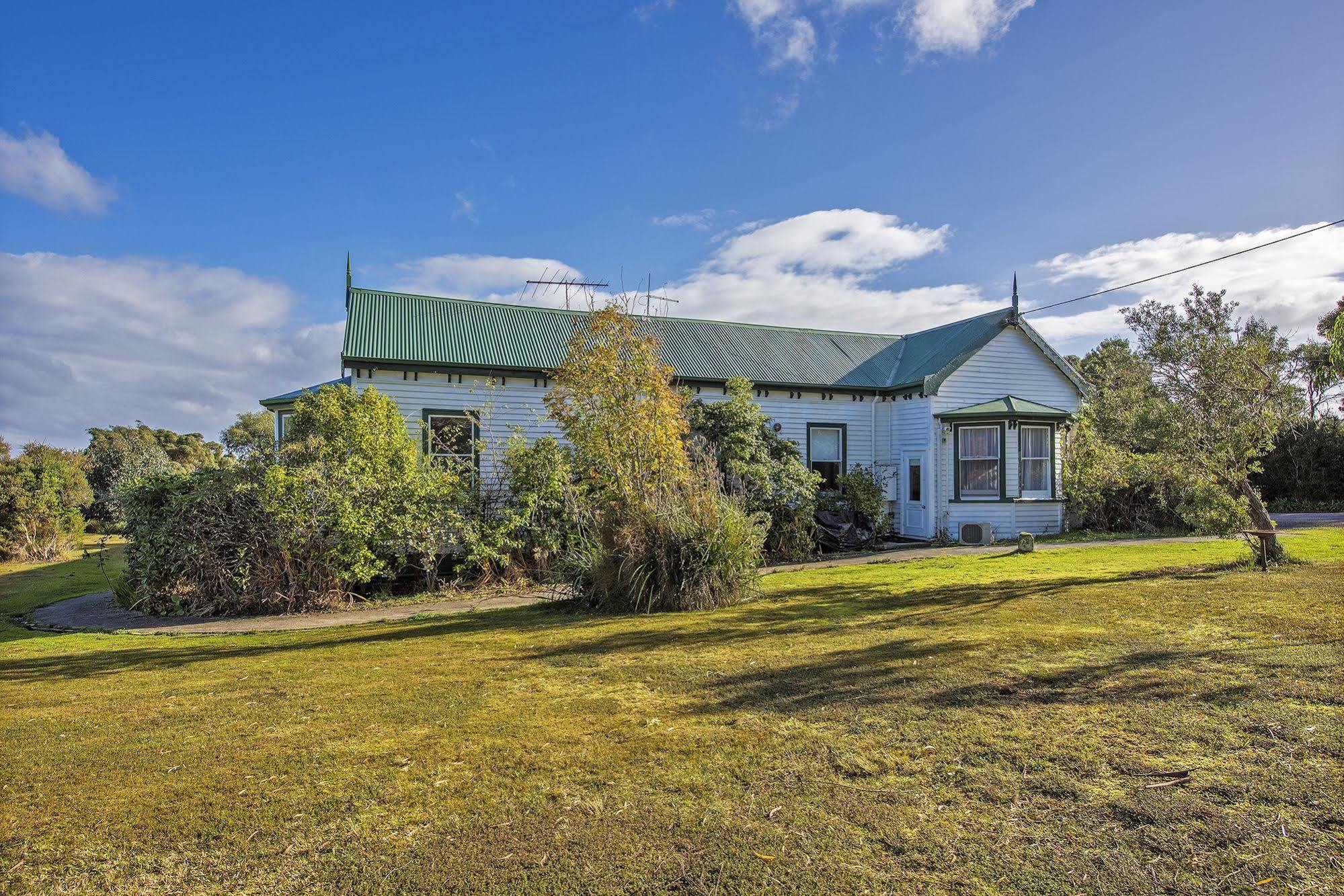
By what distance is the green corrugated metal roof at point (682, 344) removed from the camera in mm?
17062

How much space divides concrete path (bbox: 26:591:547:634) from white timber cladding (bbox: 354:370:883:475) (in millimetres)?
4034

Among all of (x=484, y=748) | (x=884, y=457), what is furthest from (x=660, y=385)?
(x=884, y=457)

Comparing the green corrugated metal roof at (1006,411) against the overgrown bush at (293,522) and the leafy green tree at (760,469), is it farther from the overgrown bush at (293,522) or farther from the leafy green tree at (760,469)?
the overgrown bush at (293,522)

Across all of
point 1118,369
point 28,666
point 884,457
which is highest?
point 1118,369

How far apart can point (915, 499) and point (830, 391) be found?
3.64m

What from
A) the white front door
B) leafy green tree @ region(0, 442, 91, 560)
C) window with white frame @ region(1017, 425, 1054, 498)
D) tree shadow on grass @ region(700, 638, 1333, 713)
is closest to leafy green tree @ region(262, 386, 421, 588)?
tree shadow on grass @ region(700, 638, 1333, 713)

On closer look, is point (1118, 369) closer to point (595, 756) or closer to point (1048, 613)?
point (1048, 613)

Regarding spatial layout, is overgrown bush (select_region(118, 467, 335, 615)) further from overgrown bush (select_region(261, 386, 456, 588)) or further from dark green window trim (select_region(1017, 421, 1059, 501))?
dark green window trim (select_region(1017, 421, 1059, 501))

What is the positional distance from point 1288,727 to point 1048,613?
3.83m

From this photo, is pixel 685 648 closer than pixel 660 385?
Yes

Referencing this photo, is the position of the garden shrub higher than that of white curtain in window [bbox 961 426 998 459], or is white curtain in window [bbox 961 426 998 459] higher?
white curtain in window [bbox 961 426 998 459]

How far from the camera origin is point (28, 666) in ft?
24.8

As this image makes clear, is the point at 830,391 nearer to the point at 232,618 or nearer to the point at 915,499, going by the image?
the point at 915,499

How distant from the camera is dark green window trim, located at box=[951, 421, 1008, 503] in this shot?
18.5 metres
